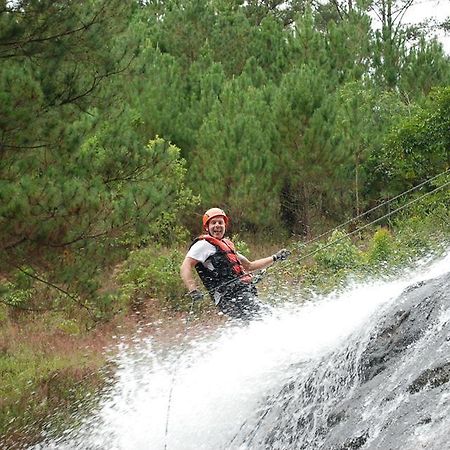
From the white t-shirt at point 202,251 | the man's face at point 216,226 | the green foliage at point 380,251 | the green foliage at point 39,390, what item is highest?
the man's face at point 216,226

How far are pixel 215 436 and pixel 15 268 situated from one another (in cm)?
306

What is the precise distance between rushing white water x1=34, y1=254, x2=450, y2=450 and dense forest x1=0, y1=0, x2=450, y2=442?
51.8 inches

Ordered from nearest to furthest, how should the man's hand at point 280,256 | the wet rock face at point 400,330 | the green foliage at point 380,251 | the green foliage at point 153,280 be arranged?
1. the wet rock face at point 400,330
2. the man's hand at point 280,256
3. the green foliage at point 380,251
4. the green foliage at point 153,280

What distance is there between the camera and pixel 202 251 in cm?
590

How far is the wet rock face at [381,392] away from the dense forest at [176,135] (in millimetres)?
1694

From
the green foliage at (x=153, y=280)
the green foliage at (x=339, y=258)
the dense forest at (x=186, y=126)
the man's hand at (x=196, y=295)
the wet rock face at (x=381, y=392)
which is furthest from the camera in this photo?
the green foliage at (x=153, y=280)

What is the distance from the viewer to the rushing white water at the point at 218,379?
4.84 meters

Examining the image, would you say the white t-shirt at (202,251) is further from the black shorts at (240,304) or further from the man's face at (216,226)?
the black shorts at (240,304)

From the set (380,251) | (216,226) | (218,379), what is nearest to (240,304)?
(216,226)

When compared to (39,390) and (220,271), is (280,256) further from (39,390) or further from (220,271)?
(39,390)

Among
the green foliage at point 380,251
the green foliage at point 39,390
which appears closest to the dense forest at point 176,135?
the green foliage at point 39,390

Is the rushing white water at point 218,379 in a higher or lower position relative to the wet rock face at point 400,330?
lower

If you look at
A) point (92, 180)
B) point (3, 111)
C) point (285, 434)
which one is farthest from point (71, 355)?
point (285, 434)

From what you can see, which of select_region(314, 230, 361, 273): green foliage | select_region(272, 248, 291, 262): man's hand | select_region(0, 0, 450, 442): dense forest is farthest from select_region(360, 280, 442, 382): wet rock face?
select_region(314, 230, 361, 273): green foliage
